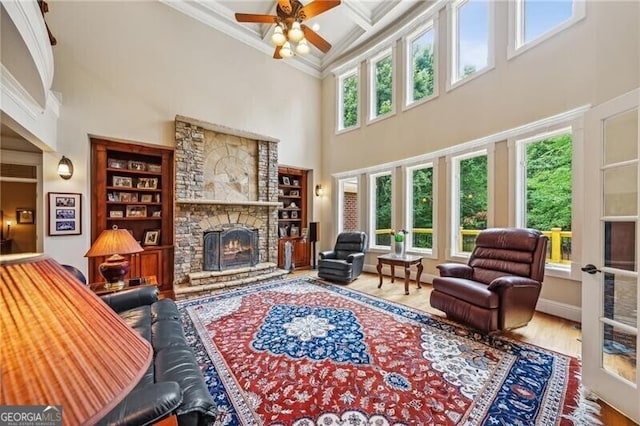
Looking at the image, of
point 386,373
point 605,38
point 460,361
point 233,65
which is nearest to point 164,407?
point 386,373

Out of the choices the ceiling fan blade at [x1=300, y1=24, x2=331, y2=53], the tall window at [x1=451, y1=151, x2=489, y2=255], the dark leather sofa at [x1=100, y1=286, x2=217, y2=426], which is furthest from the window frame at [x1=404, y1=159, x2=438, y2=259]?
the dark leather sofa at [x1=100, y1=286, x2=217, y2=426]

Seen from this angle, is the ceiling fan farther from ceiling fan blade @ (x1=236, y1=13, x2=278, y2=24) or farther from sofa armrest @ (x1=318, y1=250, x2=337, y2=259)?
sofa armrest @ (x1=318, y1=250, x2=337, y2=259)

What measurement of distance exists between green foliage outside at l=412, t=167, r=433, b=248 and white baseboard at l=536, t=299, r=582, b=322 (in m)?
1.86

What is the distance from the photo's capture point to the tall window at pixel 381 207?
234 inches

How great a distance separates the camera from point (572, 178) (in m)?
3.30

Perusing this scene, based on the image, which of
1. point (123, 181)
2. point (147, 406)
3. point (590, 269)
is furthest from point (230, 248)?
point (590, 269)

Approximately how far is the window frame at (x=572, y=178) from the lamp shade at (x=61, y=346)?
4444mm

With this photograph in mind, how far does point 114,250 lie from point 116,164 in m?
2.57

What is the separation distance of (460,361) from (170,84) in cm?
571

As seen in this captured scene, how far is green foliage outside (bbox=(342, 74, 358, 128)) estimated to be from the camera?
21.8ft

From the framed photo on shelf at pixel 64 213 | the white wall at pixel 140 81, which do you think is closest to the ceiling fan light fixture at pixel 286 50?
the white wall at pixel 140 81

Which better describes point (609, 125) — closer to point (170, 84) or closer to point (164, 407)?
point (164, 407)

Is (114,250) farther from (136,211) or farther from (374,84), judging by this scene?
(374,84)

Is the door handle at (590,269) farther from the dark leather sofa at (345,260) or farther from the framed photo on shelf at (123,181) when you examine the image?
the framed photo on shelf at (123,181)
